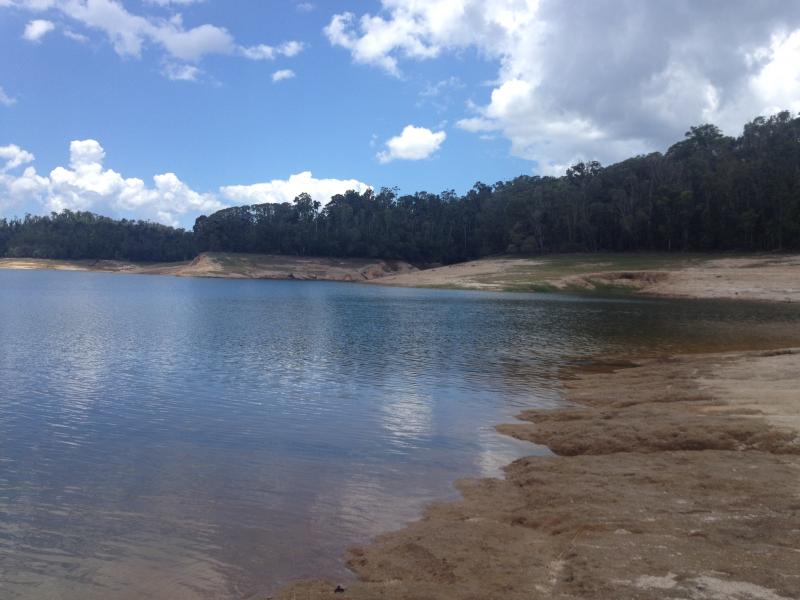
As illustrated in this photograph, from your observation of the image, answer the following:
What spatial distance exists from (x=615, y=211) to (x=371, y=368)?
103m

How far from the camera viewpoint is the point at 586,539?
30.2 feet

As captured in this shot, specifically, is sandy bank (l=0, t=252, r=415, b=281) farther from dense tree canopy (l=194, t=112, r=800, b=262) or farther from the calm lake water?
the calm lake water

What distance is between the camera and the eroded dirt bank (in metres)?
7.77

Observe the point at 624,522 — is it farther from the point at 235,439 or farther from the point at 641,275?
the point at 641,275

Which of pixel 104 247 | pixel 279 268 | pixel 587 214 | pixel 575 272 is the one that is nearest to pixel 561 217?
pixel 587 214

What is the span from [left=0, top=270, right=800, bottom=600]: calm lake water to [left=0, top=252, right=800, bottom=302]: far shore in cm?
3905

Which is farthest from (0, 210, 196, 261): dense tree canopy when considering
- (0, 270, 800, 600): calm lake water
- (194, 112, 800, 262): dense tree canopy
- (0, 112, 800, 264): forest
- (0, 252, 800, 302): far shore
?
(0, 270, 800, 600): calm lake water

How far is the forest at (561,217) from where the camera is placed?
339 feet

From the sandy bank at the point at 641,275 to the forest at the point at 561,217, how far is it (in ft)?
27.5

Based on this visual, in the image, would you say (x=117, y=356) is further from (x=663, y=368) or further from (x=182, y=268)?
(x=182, y=268)

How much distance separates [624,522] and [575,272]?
311 ft

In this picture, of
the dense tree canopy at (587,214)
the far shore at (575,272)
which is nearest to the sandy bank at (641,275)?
the far shore at (575,272)

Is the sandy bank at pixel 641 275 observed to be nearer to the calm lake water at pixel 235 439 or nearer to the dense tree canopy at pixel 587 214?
the dense tree canopy at pixel 587 214

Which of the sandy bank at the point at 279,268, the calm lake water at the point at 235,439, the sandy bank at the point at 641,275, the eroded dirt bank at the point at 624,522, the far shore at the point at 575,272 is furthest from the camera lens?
the sandy bank at the point at 279,268
